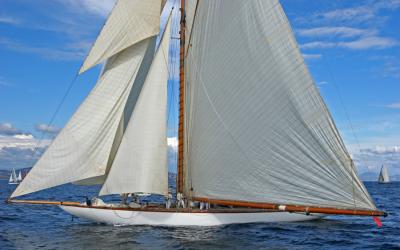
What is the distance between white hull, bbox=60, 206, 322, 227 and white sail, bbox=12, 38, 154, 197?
205 cm

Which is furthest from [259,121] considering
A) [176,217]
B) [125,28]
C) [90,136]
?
[125,28]

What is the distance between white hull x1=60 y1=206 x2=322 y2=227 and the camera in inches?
901

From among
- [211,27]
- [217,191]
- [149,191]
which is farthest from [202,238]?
[211,27]

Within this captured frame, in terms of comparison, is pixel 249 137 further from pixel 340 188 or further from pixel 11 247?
pixel 11 247

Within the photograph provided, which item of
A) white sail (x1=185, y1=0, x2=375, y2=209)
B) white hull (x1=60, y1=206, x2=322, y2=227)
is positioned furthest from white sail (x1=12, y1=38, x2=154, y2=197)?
white sail (x1=185, y1=0, x2=375, y2=209)

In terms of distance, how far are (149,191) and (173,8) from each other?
10062 mm

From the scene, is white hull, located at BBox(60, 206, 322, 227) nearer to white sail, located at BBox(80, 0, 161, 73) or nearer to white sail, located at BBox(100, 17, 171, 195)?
white sail, located at BBox(100, 17, 171, 195)

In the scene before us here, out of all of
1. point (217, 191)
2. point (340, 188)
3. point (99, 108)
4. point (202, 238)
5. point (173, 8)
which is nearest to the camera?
point (340, 188)

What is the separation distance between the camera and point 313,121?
1895cm

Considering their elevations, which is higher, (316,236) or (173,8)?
(173,8)

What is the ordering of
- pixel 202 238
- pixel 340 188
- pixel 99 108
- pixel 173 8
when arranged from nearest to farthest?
pixel 340 188 → pixel 202 238 → pixel 99 108 → pixel 173 8

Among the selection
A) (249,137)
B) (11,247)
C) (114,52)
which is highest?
(114,52)

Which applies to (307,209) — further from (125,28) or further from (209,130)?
(125,28)

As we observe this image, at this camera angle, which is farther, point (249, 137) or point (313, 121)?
point (249, 137)
